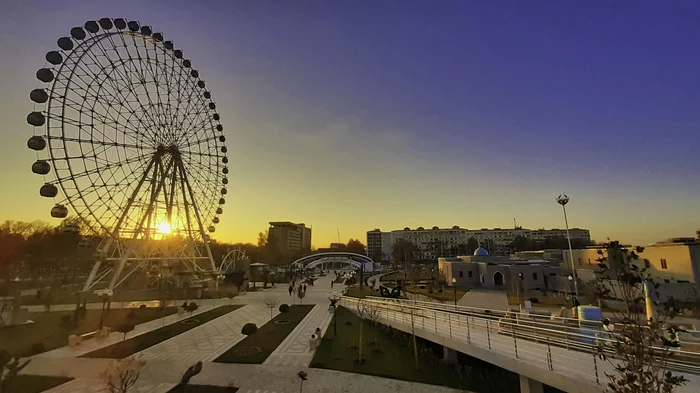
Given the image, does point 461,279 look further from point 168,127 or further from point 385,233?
point 385,233

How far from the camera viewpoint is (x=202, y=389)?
11.7m

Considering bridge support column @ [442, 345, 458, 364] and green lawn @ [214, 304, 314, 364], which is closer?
bridge support column @ [442, 345, 458, 364]

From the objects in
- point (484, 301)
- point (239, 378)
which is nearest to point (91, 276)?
point (239, 378)

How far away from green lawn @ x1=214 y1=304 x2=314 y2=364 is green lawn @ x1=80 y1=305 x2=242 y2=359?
477 centimetres

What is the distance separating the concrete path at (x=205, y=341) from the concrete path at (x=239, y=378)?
1.08m

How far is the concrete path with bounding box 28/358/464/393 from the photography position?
11750 mm

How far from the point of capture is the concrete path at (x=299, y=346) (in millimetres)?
14875

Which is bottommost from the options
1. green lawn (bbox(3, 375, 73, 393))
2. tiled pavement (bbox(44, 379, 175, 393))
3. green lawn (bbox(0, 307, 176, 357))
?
tiled pavement (bbox(44, 379, 175, 393))

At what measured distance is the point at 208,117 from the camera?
106 ft

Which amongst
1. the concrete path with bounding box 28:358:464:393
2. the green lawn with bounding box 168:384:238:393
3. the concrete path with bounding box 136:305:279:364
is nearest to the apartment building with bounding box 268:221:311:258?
the concrete path with bounding box 136:305:279:364

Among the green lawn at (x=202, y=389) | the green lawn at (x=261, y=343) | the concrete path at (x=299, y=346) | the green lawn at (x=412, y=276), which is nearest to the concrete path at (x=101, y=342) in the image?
the green lawn at (x=261, y=343)

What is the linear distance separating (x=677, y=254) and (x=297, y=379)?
117 feet

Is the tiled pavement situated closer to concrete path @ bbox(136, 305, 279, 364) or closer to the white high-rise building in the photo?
concrete path @ bbox(136, 305, 279, 364)

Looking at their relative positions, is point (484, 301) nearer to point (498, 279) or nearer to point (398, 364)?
point (498, 279)
